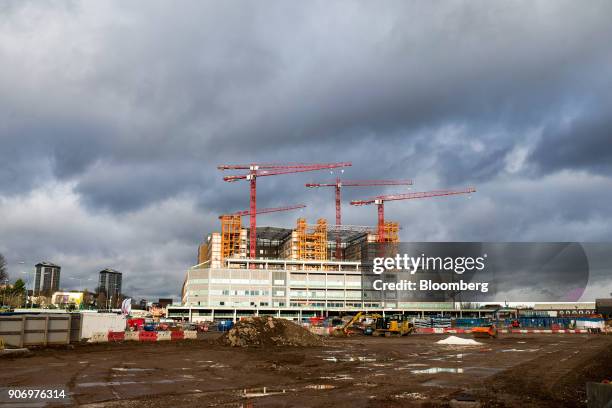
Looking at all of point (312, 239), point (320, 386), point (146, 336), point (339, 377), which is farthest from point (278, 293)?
point (320, 386)

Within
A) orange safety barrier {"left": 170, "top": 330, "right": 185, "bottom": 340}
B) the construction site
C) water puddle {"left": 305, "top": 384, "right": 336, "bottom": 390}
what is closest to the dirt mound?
the construction site

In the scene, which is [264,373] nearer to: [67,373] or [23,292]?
[67,373]

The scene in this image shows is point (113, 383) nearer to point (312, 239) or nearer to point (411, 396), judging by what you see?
point (411, 396)

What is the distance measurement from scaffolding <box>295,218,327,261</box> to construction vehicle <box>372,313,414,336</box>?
123423 mm

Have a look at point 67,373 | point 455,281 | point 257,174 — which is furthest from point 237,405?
point 257,174

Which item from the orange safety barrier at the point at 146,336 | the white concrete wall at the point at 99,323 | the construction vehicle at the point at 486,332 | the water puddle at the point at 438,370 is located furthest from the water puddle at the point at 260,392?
the construction vehicle at the point at 486,332

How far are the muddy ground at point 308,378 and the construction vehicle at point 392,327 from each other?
1216 inches

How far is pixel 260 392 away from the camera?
20.1 m

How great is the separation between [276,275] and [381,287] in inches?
1417

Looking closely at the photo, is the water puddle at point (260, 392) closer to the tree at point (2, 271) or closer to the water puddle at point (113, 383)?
the water puddle at point (113, 383)

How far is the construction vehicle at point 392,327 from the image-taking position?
223 ft

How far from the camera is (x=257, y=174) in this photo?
183 meters

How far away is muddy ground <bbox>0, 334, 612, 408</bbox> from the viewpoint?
717 inches

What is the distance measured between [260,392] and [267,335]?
28.8m
